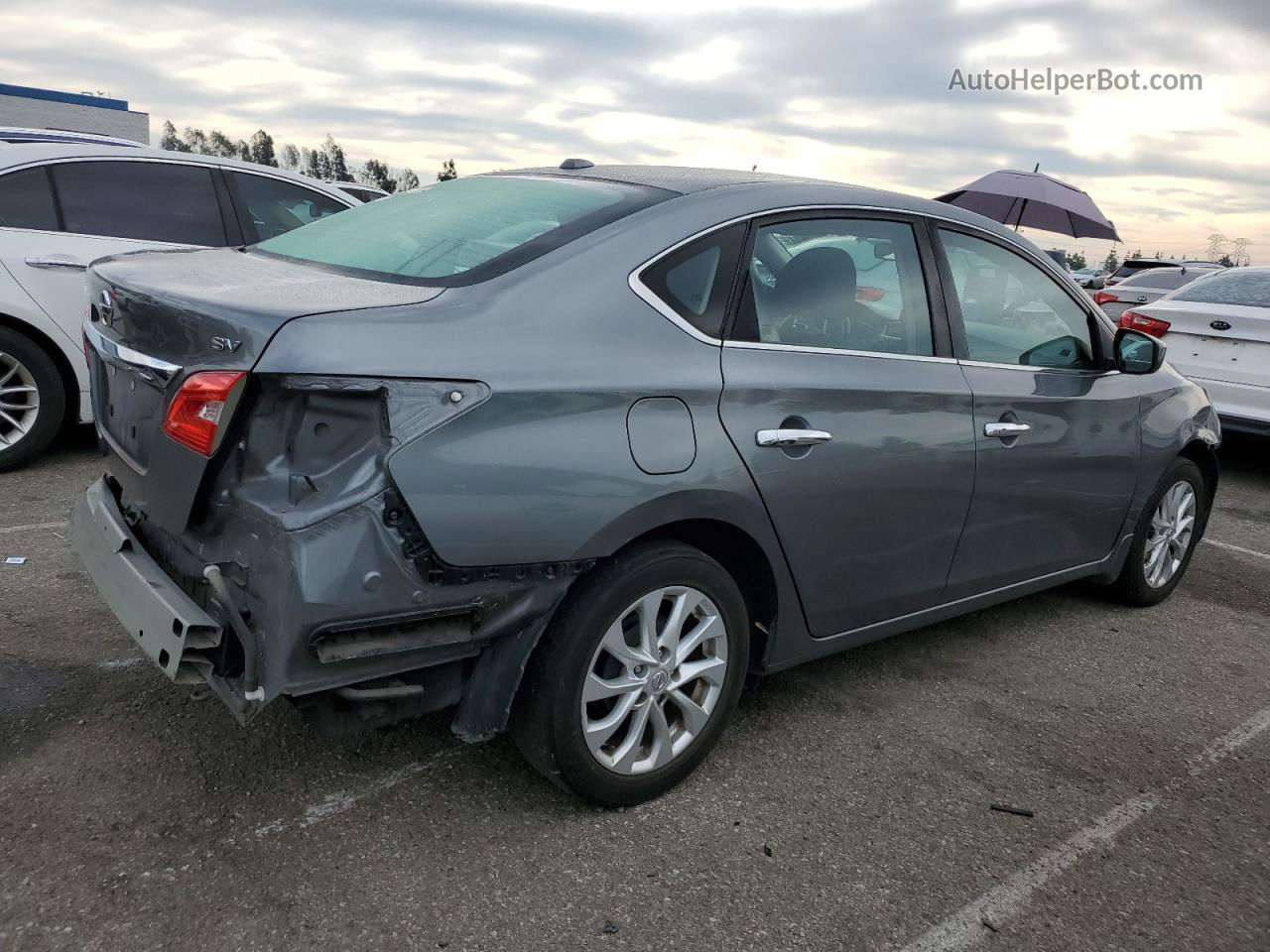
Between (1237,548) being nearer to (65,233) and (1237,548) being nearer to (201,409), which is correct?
(201,409)

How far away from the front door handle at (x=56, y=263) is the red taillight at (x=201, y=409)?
12.1 feet

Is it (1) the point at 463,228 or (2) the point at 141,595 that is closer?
(2) the point at 141,595

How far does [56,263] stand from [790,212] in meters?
4.16

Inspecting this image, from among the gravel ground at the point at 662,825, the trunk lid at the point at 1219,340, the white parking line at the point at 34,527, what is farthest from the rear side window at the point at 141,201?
the trunk lid at the point at 1219,340

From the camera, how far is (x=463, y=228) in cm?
286

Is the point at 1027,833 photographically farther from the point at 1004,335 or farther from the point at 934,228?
the point at 934,228

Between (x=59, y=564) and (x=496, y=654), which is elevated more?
(x=496, y=654)

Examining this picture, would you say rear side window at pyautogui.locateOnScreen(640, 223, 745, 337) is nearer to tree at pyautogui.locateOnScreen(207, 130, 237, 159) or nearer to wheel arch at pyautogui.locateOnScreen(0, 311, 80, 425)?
wheel arch at pyautogui.locateOnScreen(0, 311, 80, 425)

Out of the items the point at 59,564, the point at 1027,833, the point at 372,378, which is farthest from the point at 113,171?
the point at 1027,833

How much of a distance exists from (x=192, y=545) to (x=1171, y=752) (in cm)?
300

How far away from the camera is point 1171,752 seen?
3352 mm

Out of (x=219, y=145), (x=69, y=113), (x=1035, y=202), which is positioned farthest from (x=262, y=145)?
(x=1035, y=202)

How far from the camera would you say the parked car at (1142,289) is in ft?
42.6

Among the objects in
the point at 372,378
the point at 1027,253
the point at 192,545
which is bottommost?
the point at 192,545
